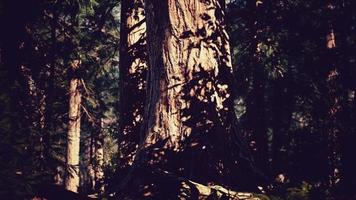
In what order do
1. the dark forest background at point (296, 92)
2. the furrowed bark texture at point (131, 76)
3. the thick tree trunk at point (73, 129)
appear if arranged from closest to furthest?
the dark forest background at point (296, 92), the furrowed bark texture at point (131, 76), the thick tree trunk at point (73, 129)

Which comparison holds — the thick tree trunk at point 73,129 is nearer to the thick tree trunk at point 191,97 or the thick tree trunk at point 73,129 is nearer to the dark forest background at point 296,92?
the dark forest background at point 296,92

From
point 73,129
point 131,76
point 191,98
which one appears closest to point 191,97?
point 191,98

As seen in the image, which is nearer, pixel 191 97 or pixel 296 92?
pixel 191 97

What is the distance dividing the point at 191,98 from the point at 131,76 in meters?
3.42

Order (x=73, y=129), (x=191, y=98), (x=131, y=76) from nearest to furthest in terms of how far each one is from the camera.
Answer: (x=191, y=98) < (x=131, y=76) < (x=73, y=129)

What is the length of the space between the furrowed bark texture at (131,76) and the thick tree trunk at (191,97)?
260 centimetres

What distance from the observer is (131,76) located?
859 cm

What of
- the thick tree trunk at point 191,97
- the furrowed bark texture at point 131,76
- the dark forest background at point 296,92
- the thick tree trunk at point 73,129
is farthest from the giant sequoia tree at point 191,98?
the thick tree trunk at point 73,129

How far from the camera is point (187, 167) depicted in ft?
17.1

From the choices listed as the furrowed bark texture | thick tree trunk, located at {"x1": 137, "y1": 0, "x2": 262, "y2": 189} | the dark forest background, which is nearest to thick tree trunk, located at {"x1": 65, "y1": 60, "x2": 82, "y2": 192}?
the dark forest background

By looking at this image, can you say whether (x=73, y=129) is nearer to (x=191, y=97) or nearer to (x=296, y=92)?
(x=296, y=92)

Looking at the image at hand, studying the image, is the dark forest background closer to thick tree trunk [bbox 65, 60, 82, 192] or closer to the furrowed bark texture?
→ the furrowed bark texture

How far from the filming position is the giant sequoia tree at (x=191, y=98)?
17.3 ft

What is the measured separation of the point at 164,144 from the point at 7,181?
78.9 inches
